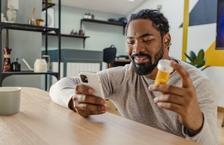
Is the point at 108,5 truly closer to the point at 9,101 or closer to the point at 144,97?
the point at 144,97

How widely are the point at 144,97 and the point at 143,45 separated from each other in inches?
8.6

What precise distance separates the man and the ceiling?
4960 mm

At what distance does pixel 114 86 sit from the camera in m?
1.20

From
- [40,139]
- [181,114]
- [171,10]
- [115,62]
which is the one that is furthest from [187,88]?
[171,10]

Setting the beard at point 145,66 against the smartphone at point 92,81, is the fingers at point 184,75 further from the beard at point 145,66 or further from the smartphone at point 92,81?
the beard at point 145,66

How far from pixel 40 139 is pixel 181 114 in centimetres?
39

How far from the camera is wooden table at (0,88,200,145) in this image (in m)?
0.60

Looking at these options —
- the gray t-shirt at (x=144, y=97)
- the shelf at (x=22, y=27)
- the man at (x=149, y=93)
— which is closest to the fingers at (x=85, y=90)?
the man at (x=149, y=93)

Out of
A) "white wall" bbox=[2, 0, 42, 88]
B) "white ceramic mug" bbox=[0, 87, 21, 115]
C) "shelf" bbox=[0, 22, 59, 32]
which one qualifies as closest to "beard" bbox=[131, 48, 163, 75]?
"white ceramic mug" bbox=[0, 87, 21, 115]

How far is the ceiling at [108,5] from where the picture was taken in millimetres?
5918

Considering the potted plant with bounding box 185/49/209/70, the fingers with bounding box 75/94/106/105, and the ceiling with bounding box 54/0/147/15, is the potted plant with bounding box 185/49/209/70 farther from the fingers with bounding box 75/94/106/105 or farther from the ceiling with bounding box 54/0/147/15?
the fingers with bounding box 75/94/106/105

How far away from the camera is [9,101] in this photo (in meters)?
0.84

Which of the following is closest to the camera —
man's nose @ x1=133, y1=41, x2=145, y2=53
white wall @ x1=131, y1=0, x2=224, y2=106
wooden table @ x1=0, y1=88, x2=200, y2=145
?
wooden table @ x1=0, y1=88, x2=200, y2=145

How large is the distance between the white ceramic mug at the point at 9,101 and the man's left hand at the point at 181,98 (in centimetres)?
46
